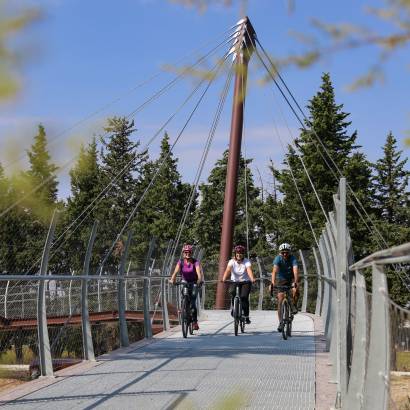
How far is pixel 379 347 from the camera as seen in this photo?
325 cm


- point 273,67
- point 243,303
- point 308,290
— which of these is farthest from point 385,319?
point 308,290

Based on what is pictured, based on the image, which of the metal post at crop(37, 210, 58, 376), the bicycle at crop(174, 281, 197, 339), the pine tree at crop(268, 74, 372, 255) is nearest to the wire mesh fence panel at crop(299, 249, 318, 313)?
the bicycle at crop(174, 281, 197, 339)

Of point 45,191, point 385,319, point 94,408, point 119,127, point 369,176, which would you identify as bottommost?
point 94,408

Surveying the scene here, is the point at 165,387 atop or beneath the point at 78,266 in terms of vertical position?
beneath

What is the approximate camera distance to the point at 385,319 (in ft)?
10.2

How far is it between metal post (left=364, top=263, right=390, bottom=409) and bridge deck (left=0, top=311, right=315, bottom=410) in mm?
1652

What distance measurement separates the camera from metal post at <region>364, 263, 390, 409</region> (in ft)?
10.1

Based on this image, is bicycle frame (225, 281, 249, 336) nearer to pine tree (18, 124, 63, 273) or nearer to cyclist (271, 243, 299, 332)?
cyclist (271, 243, 299, 332)

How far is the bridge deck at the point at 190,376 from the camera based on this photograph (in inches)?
293

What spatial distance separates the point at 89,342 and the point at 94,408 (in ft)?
12.6

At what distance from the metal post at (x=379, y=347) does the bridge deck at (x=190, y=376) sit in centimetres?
165

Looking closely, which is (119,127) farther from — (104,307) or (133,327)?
(133,327)

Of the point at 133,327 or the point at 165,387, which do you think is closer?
the point at 165,387

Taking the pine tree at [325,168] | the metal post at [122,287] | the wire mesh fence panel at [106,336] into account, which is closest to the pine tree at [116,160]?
the metal post at [122,287]
